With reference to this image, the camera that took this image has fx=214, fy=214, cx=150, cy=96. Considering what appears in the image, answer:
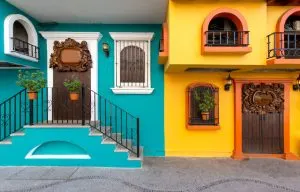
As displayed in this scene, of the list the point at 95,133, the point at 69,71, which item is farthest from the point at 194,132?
the point at 69,71

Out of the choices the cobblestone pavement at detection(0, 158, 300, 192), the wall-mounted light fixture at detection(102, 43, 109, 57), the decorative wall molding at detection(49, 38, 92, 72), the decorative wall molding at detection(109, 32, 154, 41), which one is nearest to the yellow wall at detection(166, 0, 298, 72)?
the decorative wall molding at detection(109, 32, 154, 41)

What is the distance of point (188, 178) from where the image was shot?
514 cm

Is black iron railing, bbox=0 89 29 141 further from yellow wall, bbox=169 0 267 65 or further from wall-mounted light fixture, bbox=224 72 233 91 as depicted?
wall-mounted light fixture, bbox=224 72 233 91

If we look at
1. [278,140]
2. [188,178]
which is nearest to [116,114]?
[188,178]

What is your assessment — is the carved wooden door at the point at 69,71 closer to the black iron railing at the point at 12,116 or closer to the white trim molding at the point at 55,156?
the black iron railing at the point at 12,116

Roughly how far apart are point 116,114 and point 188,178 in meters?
3.10

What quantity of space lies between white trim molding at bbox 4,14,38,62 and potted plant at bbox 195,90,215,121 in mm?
5267

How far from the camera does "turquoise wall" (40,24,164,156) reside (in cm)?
700

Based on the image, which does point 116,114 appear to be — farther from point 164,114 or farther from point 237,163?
point 237,163

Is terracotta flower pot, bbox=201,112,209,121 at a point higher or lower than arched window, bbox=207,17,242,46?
lower

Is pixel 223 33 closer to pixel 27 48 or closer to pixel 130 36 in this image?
pixel 130 36

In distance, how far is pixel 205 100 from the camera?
6605 mm

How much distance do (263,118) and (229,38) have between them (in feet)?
9.61

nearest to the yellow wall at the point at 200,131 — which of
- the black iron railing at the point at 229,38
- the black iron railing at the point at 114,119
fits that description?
the black iron railing at the point at 114,119
